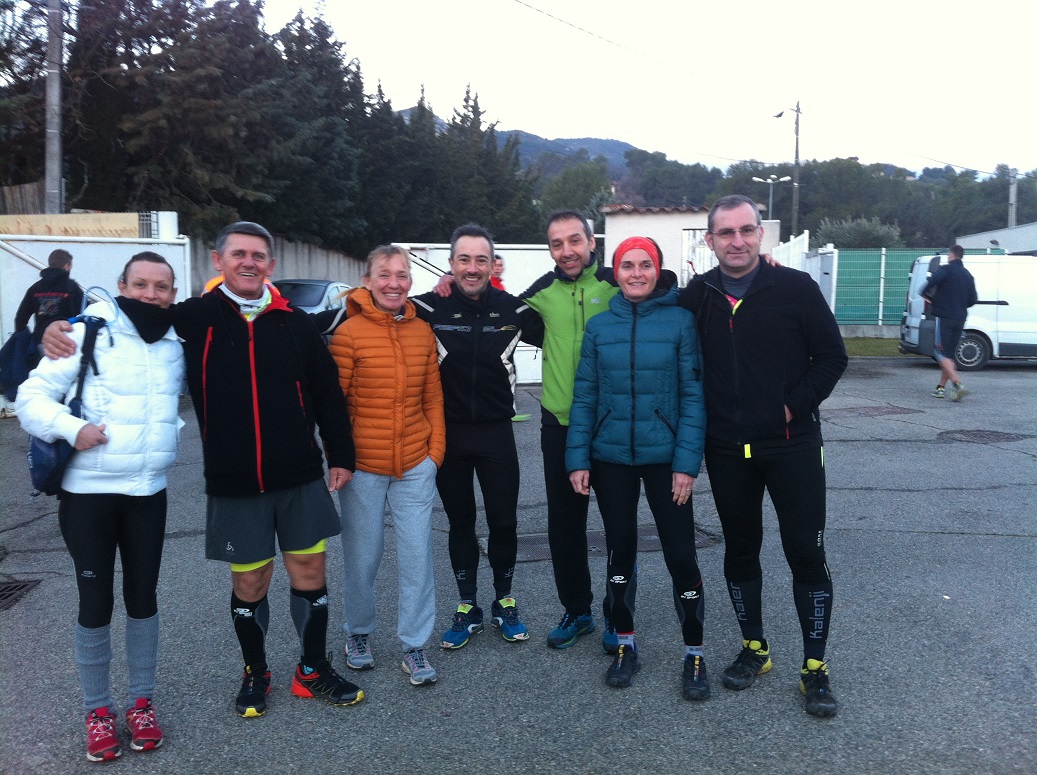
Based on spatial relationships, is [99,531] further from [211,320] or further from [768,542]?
[768,542]

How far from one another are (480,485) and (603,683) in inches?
43.2

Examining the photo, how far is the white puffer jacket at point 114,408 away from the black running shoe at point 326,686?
106 centimetres

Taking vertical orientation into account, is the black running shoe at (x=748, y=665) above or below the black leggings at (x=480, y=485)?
below

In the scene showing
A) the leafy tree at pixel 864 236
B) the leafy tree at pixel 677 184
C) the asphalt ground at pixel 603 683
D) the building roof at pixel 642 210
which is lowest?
the asphalt ground at pixel 603 683

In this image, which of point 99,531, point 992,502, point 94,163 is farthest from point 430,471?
point 94,163

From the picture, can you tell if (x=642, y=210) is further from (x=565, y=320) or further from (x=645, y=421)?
(x=645, y=421)

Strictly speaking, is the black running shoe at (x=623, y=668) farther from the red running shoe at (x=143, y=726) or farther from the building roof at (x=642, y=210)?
the building roof at (x=642, y=210)

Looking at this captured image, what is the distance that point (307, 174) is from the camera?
23203 mm

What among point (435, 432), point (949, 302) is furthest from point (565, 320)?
point (949, 302)

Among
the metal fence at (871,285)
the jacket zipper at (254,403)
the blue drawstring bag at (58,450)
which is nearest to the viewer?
the blue drawstring bag at (58,450)

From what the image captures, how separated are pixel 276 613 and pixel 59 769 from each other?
1557 mm

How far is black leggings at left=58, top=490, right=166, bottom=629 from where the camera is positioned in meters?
3.28

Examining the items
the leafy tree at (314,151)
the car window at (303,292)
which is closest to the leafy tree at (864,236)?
the leafy tree at (314,151)

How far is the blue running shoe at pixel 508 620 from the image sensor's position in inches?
172
